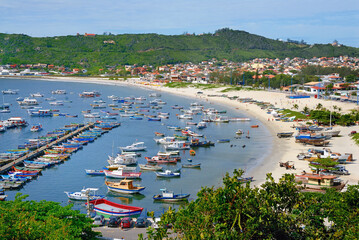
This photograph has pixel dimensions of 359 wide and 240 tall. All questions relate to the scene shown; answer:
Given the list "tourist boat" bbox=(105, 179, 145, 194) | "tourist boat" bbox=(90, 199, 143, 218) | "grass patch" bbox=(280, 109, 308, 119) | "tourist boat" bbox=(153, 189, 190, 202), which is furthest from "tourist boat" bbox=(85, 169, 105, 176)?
"grass patch" bbox=(280, 109, 308, 119)

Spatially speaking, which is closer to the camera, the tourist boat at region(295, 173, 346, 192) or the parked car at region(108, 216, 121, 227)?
the parked car at region(108, 216, 121, 227)

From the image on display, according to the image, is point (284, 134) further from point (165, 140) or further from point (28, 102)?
point (28, 102)

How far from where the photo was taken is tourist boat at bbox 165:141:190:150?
2041 inches

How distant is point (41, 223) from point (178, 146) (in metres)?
35.6

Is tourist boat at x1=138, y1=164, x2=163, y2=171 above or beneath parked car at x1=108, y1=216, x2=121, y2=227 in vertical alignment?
beneath

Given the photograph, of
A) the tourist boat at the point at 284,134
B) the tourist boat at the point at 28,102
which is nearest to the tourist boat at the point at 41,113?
the tourist boat at the point at 28,102

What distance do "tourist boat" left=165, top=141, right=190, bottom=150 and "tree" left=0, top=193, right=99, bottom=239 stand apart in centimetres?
3049

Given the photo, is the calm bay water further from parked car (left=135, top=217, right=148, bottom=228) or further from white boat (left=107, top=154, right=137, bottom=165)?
parked car (left=135, top=217, right=148, bottom=228)

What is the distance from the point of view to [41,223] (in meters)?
17.8

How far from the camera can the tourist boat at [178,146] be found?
51.8m

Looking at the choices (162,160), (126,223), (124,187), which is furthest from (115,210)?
(162,160)

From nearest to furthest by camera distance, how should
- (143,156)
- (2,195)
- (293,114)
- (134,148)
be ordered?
(2,195) → (143,156) → (134,148) → (293,114)

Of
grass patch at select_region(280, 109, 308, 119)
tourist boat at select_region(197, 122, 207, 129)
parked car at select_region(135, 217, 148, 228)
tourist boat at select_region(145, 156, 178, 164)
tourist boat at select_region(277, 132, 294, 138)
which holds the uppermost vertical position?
grass patch at select_region(280, 109, 308, 119)

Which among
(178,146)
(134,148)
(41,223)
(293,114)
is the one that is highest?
(293,114)
